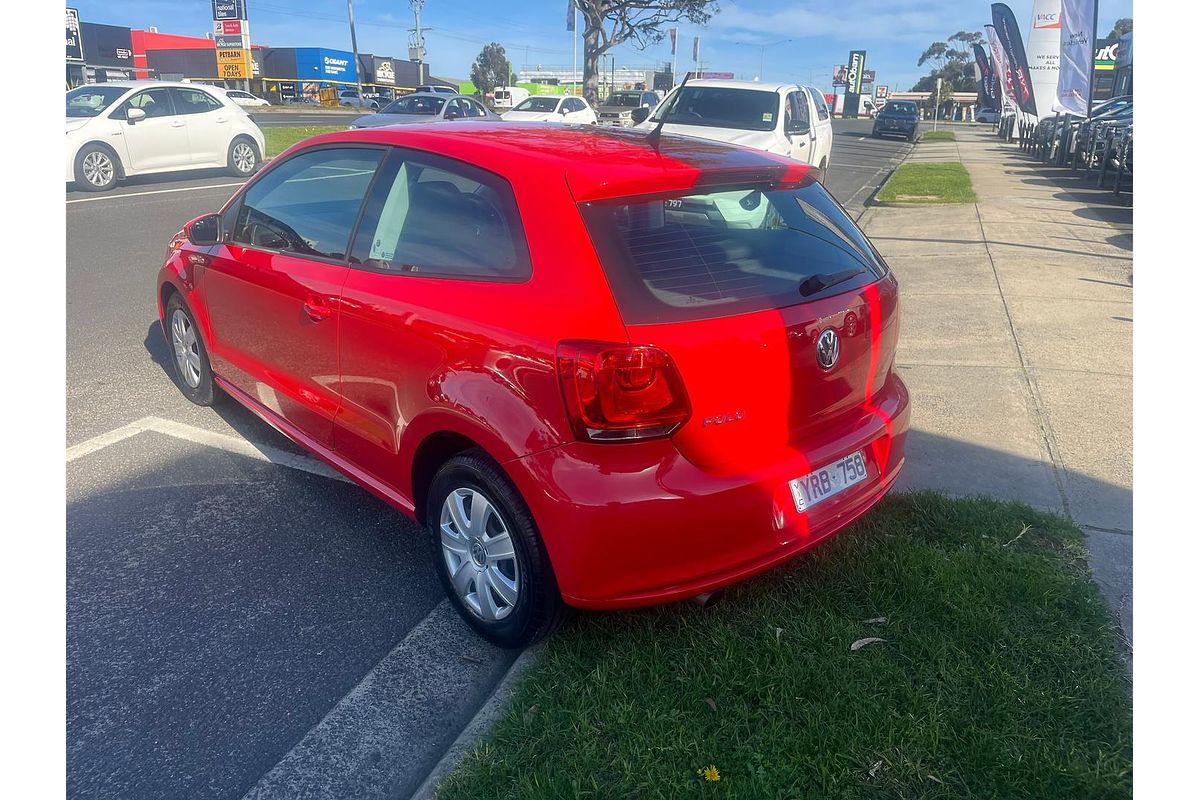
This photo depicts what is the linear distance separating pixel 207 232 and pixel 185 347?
91 cm

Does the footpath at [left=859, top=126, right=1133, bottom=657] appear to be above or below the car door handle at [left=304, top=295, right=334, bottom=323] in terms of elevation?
below

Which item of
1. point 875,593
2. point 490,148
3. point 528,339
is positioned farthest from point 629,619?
point 490,148

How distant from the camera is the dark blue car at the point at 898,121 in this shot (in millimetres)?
39562

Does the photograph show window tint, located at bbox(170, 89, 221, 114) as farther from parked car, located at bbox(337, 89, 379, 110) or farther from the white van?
parked car, located at bbox(337, 89, 379, 110)

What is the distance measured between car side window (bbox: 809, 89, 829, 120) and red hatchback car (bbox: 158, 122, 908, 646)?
1195 centimetres

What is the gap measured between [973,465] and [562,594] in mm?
2561

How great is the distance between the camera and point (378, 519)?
392 centimetres

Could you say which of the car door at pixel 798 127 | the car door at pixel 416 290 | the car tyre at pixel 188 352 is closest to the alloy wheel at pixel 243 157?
the car door at pixel 798 127

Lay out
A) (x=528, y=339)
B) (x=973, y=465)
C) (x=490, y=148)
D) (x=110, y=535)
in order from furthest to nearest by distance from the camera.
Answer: (x=973, y=465), (x=110, y=535), (x=490, y=148), (x=528, y=339)

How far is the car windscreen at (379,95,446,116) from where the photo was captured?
70.7 feet

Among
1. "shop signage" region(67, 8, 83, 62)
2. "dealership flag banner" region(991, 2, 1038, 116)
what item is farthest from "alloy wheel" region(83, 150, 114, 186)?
"shop signage" region(67, 8, 83, 62)

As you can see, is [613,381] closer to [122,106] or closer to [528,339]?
[528,339]

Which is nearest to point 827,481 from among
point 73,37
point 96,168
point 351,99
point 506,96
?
point 96,168

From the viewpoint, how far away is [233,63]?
6806 centimetres
